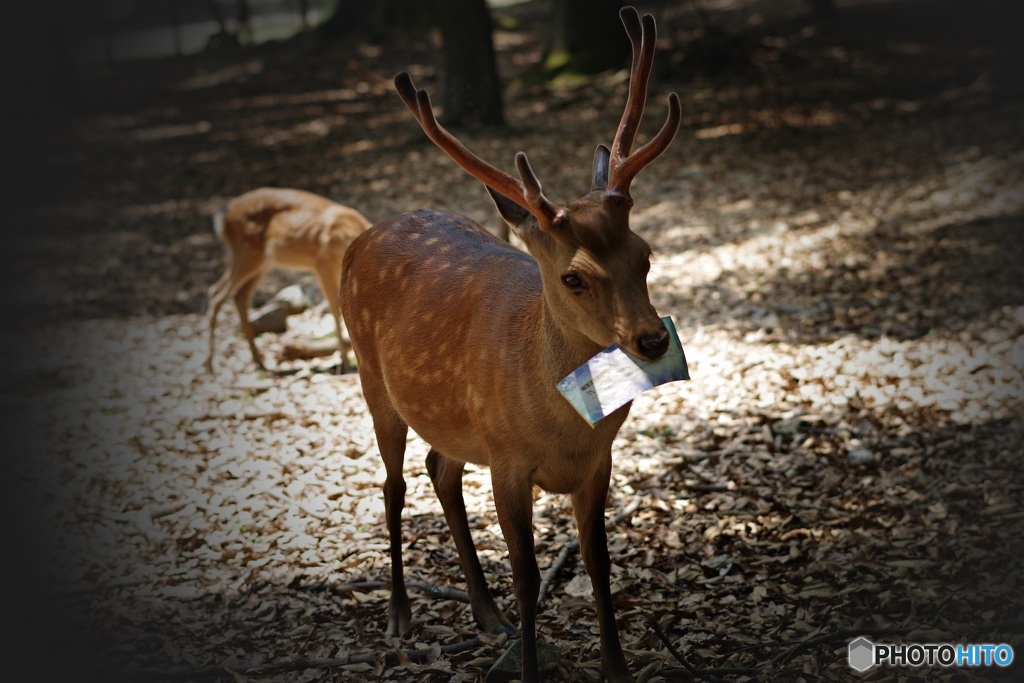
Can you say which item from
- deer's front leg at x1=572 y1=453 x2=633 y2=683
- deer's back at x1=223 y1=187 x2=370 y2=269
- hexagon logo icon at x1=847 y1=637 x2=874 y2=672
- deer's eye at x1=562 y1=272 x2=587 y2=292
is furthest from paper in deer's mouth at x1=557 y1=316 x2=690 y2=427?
deer's back at x1=223 y1=187 x2=370 y2=269

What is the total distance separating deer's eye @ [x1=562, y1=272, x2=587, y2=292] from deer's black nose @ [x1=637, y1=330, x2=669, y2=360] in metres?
0.27

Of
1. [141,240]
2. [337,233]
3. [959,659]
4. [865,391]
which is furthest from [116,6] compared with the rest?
[959,659]

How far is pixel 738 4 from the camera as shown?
21.4m

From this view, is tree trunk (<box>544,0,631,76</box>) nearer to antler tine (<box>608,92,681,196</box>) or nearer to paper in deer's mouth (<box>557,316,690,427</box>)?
antler tine (<box>608,92,681,196</box>)

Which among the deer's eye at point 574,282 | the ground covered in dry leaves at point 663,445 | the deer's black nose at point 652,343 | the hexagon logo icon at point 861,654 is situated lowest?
the hexagon logo icon at point 861,654

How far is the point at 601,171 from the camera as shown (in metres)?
3.20

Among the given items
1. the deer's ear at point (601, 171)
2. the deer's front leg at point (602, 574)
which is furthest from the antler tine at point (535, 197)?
the deer's front leg at point (602, 574)

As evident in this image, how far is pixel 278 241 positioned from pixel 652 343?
537 cm

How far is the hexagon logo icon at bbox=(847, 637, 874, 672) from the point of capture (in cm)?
346

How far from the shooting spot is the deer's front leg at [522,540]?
3.18 metres

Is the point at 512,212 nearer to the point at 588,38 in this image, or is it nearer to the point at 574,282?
the point at 574,282

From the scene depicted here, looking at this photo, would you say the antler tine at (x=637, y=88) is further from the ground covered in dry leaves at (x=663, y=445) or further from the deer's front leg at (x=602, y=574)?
the ground covered in dry leaves at (x=663, y=445)

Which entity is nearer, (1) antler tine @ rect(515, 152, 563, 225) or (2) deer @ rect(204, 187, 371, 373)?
(1) antler tine @ rect(515, 152, 563, 225)

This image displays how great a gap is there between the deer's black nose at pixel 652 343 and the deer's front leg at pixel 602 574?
89cm
